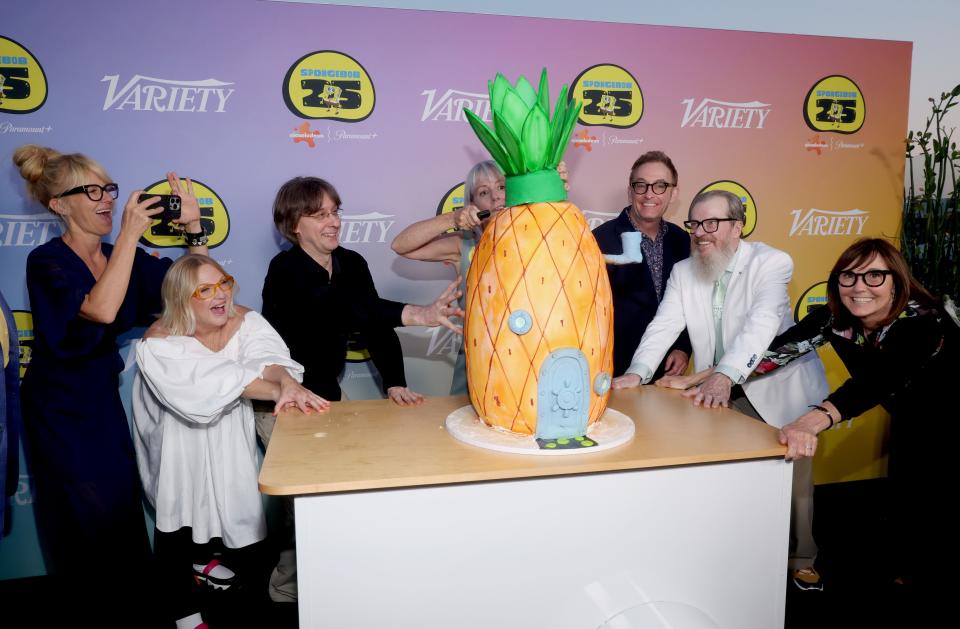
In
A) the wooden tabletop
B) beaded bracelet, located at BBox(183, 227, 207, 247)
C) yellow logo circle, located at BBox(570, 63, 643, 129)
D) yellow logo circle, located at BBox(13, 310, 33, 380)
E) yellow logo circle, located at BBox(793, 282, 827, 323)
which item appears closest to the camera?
the wooden tabletop

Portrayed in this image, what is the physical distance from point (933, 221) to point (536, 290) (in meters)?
3.09

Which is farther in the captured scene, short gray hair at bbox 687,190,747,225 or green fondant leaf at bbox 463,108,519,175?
short gray hair at bbox 687,190,747,225

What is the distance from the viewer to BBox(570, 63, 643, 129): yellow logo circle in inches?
124

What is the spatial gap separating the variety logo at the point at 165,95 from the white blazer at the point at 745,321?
199cm

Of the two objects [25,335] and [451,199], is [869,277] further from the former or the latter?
[25,335]

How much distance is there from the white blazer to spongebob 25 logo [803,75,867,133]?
5.21 ft

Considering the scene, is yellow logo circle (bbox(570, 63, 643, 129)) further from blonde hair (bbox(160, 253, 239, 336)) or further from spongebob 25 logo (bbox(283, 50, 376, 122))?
blonde hair (bbox(160, 253, 239, 336))

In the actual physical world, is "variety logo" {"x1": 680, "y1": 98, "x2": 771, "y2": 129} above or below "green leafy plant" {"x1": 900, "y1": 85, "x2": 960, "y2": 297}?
above

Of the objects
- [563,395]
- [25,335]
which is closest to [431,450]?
[563,395]

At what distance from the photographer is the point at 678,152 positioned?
3.31m

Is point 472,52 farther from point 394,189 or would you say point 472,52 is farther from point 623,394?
point 623,394

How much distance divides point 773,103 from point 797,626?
8.19 feet

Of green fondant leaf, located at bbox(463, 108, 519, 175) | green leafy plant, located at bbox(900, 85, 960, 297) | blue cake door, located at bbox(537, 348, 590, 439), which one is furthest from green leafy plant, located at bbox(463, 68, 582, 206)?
green leafy plant, located at bbox(900, 85, 960, 297)

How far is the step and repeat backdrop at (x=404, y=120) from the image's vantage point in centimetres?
264
